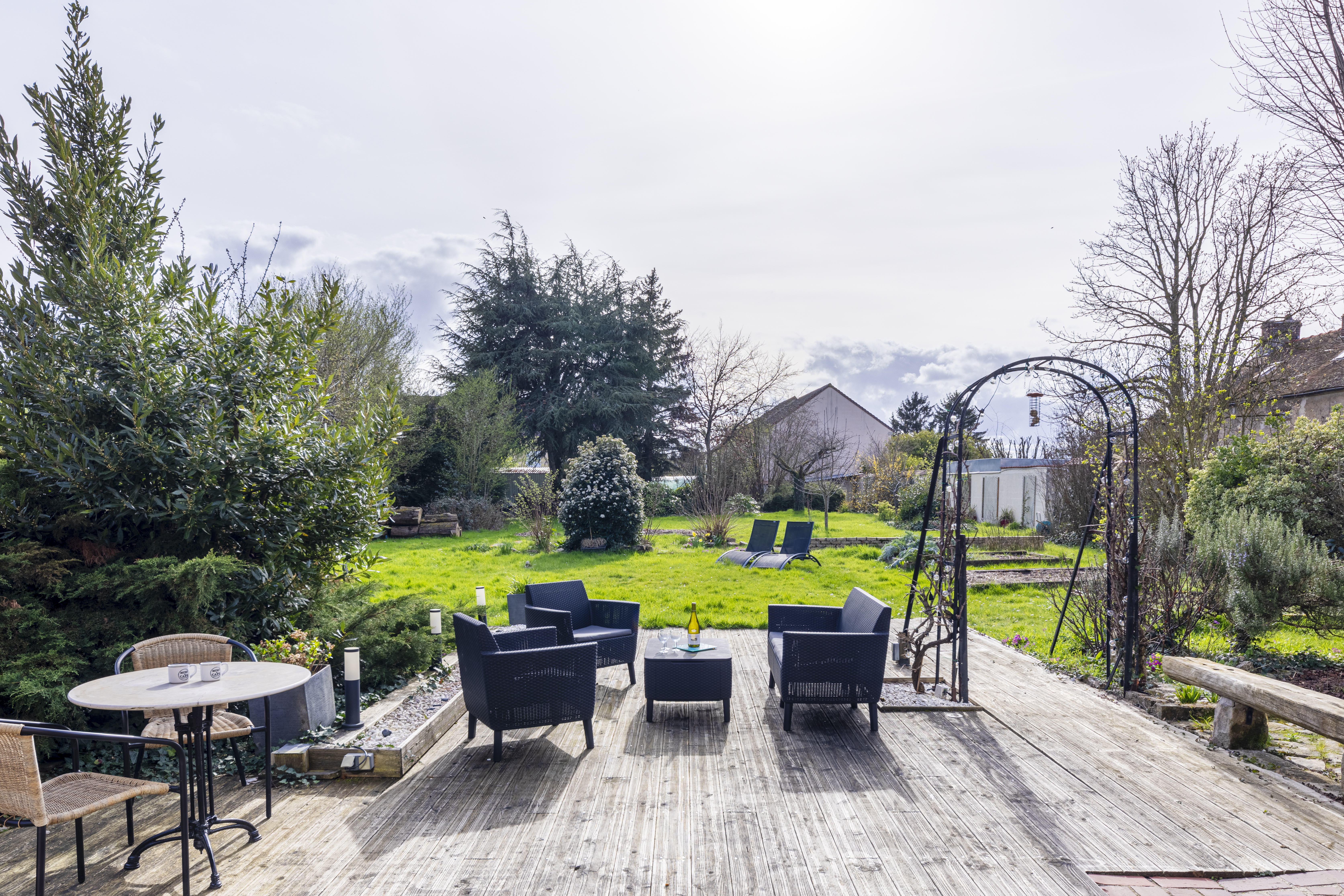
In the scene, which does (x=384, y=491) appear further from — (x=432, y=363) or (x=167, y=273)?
(x=432, y=363)

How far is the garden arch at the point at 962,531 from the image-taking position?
4.93 metres

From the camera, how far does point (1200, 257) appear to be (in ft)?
35.0

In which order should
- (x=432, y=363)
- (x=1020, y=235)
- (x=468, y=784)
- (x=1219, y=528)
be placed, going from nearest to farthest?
(x=468, y=784)
(x=1219, y=528)
(x=1020, y=235)
(x=432, y=363)

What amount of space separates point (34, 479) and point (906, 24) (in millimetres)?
7167

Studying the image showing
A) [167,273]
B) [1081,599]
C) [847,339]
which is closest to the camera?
[167,273]

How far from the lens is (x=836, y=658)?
435 centimetres

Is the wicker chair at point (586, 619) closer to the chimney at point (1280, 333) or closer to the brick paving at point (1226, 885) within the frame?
the brick paving at point (1226, 885)

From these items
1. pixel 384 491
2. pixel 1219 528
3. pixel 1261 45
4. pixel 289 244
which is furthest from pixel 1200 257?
pixel 289 244

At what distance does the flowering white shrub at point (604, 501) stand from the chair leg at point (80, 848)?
10.0 metres

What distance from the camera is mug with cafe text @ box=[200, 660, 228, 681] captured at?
2.97m

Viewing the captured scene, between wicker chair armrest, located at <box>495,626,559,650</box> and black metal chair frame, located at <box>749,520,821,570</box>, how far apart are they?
21.2ft

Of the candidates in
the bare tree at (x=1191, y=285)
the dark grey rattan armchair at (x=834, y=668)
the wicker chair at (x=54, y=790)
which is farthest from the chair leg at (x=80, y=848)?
the bare tree at (x=1191, y=285)

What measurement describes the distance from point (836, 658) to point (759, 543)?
7.51 m

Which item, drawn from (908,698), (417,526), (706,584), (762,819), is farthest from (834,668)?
(417,526)
